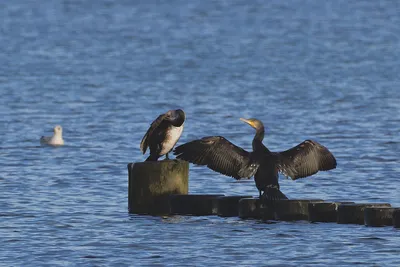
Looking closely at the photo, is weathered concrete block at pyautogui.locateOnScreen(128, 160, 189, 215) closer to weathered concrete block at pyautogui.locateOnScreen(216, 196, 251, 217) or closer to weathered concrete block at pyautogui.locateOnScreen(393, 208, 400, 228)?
weathered concrete block at pyautogui.locateOnScreen(216, 196, 251, 217)

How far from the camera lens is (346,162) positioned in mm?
21234

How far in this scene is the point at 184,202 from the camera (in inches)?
604

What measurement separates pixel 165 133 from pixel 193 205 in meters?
0.96

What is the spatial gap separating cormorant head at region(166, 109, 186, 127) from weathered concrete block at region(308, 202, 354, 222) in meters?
2.03

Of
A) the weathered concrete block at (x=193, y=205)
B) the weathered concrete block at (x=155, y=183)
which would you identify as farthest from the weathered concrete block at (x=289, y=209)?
the weathered concrete block at (x=155, y=183)

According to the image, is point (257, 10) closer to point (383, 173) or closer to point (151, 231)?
point (383, 173)

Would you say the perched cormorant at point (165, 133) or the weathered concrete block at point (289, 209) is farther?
the perched cormorant at point (165, 133)

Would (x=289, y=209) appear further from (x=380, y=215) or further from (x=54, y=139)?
(x=54, y=139)

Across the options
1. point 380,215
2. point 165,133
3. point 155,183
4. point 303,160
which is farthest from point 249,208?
point 380,215

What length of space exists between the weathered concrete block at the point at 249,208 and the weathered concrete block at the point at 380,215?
1.35m

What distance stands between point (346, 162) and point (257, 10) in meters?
57.3

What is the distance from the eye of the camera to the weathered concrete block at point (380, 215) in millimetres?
14125

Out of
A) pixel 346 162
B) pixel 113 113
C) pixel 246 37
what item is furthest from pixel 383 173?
pixel 246 37

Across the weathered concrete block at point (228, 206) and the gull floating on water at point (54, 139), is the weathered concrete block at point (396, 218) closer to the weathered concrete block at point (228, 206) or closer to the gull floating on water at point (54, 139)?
the weathered concrete block at point (228, 206)
